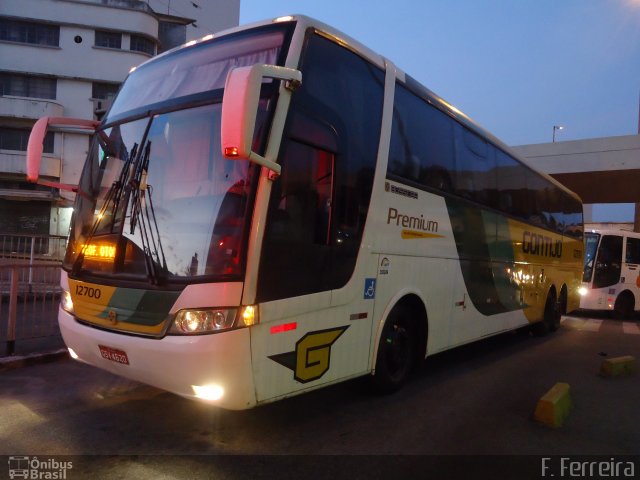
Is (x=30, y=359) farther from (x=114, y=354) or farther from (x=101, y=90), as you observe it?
(x=101, y=90)

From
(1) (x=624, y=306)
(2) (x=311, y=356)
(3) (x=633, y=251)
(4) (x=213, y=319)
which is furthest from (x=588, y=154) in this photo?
(4) (x=213, y=319)

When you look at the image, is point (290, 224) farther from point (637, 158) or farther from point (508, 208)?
point (637, 158)

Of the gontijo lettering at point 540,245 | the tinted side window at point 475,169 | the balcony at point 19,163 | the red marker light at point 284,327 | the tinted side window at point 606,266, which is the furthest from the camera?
the balcony at point 19,163

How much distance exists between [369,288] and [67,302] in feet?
9.36

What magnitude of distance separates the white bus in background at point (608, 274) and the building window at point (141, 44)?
26.3 meters

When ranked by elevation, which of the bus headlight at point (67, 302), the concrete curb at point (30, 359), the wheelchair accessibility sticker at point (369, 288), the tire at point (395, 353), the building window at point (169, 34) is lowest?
the concrete curb at point (30, 359)

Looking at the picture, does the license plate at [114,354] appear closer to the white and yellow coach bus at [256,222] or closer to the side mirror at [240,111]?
the white and yellow coach bus at [256,222]

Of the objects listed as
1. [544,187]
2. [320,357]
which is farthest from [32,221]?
[320,357]

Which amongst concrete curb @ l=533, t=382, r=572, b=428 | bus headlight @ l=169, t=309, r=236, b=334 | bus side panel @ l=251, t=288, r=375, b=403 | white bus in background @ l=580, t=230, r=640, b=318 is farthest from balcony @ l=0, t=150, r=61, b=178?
concrete curb @ l=533, t=382, r=572, b=428

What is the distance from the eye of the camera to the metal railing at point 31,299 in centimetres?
686

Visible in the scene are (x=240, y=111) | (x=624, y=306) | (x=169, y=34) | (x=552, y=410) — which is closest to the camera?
(x=240, y=111)

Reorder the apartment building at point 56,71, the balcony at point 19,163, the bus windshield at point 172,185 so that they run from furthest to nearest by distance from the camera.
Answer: the apartment building at point 56,71
the balcony at point 19,163
the bus windshield at point 172,185

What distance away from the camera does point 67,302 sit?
4750mm

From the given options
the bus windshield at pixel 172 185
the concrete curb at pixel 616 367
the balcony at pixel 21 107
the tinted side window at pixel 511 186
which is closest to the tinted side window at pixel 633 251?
the tinted side window at pixel 511 186
